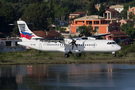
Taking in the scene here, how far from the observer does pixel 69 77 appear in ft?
223

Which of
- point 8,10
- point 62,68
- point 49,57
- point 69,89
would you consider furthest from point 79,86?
point 8,10

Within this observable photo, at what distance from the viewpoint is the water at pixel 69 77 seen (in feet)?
194

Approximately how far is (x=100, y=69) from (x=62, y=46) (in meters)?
10.9

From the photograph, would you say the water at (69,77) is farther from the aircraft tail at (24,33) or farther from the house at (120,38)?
the house at (120,38)

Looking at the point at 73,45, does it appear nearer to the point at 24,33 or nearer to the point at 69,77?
the point at 69,77

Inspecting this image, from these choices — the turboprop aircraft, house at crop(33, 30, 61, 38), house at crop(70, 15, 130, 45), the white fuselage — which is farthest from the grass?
house at crop(70, 15, 130, 45)

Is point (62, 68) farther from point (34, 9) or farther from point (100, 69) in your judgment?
point (34, 9)

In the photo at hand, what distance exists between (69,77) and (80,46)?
7184 mm

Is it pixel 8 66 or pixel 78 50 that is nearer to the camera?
pixel 78 50

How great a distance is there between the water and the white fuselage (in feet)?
17.0

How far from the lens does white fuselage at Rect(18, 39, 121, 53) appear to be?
227 ft

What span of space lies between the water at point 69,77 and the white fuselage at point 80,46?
519 cm

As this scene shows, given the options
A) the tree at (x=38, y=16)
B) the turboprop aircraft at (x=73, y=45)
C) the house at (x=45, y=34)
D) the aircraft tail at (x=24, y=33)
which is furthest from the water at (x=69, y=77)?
the tree at (x=38, y=16)

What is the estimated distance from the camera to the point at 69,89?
56.9 meters
